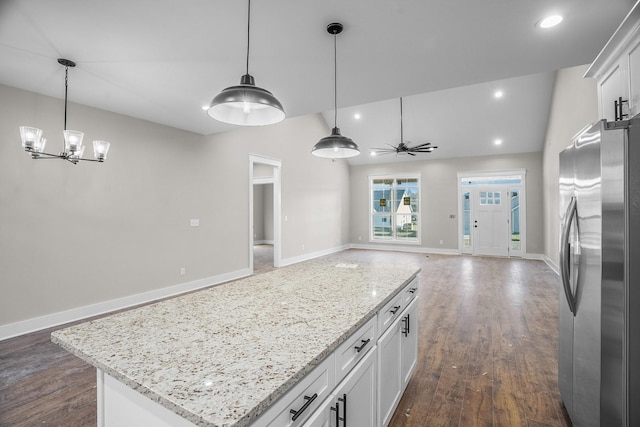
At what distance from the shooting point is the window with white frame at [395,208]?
9156 mm

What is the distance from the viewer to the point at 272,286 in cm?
181

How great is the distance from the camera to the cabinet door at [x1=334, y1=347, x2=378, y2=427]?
3.65ft

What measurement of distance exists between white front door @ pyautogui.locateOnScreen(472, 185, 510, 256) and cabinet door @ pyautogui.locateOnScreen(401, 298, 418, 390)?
7.09 m

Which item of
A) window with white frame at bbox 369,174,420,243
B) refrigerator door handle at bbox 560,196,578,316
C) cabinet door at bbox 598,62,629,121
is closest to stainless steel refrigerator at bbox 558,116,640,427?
refrigerator door handle at bbox 560,196,578,316

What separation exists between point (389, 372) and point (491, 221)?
779 centimetres

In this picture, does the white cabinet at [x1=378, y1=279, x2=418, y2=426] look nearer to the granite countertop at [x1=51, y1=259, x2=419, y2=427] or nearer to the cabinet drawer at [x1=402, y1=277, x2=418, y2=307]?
the cabinet drawer at [x1=402, y1=277, x2=418, y2=307]

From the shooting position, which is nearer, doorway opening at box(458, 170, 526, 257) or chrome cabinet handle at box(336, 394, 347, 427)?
chrome cabinet handle at box(336, 394, 347, 427)

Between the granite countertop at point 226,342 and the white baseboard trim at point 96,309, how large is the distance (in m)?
2.93

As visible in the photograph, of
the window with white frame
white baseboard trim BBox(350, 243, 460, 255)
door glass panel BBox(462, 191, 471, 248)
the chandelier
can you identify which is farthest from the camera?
the window with white frame

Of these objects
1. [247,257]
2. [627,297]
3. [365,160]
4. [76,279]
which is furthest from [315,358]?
[365,160]

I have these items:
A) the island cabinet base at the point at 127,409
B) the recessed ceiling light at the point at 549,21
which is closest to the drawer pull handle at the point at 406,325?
the island cabinet base at the point at 127,409

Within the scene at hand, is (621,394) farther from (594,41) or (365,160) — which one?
(365,160)

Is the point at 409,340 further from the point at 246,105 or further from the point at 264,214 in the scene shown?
the point at 264,214

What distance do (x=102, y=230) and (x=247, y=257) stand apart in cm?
255
